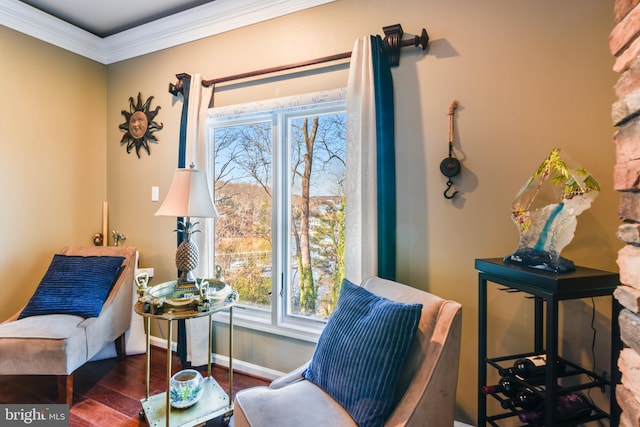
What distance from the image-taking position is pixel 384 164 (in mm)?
1852

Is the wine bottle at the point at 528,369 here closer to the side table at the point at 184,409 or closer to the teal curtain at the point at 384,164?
the teal curtain at the point at 384,164

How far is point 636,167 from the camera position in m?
0.90

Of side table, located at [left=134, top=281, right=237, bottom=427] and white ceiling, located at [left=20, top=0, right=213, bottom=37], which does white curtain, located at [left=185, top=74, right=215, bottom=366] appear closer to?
side table, located at [left=134, top=281, right=237, bottom=427]

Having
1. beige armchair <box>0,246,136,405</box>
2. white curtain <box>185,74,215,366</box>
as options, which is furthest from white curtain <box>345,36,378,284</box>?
beige armchair <box>0,246,136,405</box>

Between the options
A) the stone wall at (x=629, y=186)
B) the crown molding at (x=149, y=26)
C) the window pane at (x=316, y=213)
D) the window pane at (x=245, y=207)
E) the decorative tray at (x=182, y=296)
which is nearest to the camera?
the stone wall at (x=629, y=186)

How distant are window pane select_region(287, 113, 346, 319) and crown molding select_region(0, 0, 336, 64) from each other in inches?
30.4

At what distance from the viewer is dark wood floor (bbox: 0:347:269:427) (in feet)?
6.14

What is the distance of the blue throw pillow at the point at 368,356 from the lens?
118 cm

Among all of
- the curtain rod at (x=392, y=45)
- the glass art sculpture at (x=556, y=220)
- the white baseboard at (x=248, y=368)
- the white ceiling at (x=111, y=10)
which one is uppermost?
the white ceiling at (x=111, y=10)

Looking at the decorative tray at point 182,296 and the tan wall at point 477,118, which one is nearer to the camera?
the tan wall at point 477,118

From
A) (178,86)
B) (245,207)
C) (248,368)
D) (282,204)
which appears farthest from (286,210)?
(178,86)

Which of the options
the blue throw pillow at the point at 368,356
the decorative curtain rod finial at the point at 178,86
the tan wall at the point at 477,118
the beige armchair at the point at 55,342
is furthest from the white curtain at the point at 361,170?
the beige armchair at the point at 55,342

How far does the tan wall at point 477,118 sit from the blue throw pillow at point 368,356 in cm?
65

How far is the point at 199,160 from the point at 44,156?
1373 millimetres
